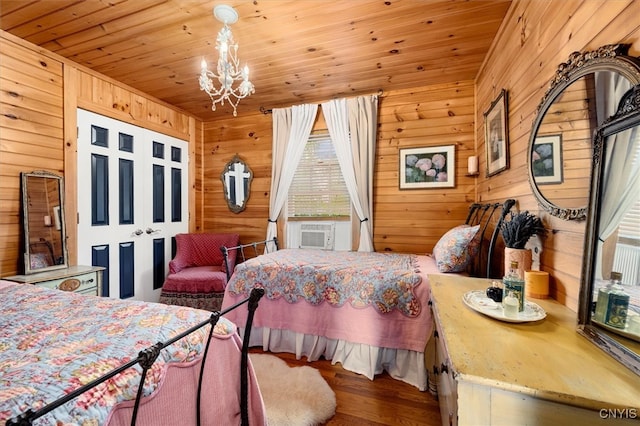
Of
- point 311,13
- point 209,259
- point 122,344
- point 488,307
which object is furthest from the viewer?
→ point 209,259

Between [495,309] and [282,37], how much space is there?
2.38 metres

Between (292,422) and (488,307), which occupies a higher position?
(488,307)

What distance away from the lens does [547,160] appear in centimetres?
130

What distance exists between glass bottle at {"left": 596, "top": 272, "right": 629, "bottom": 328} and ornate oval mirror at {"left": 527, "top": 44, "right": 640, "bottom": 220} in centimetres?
34

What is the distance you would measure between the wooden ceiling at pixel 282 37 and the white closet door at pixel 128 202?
67 centimetres

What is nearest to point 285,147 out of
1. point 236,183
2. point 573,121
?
point 236,183

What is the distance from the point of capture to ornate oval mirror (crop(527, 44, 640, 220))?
89cm

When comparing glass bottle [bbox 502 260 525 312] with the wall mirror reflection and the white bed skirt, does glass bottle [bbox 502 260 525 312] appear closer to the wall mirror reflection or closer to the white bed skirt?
the white bed skirt

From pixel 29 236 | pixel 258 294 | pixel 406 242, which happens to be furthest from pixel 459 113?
pixel 29 236

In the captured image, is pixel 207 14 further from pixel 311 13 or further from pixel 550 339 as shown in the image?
pixel 550 339

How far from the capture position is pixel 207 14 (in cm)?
196

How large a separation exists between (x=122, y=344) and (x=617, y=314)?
1.50 metres

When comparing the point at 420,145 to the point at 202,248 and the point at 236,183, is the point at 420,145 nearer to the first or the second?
the point at 236,183

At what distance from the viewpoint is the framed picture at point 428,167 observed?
9.88 ft
